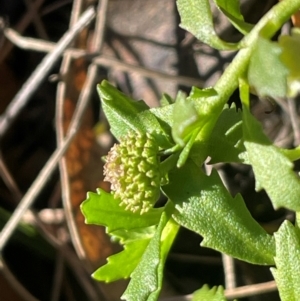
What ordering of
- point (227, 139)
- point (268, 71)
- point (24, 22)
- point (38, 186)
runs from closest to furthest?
point (268, 71)
point (227, 139)
point (38, 186)
point (24, 22)

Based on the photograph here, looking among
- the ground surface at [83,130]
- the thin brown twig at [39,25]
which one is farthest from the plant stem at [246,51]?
the thin brown twig at [39,25]

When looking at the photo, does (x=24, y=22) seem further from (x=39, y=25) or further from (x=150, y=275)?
(x=150, y=275)

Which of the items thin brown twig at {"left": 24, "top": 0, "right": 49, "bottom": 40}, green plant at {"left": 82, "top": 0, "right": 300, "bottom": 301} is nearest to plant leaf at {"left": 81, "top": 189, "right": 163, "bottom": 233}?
green plant at {"left": 82, "top": 0, "right": 300, "bottom": 301}

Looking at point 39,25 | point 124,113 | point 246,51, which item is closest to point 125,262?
point 124,113

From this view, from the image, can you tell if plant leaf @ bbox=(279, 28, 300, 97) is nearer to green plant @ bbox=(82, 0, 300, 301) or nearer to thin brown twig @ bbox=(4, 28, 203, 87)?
green plant @ bbox=(82, 0, 300, 301)

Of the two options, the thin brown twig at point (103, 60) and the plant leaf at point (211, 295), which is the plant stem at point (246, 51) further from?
the thin brown twig at point (103, 60)

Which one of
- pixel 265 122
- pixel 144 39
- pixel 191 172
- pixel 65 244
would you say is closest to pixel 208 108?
pixel 191 172

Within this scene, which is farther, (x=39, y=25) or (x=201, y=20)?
(x=39, y=25)
